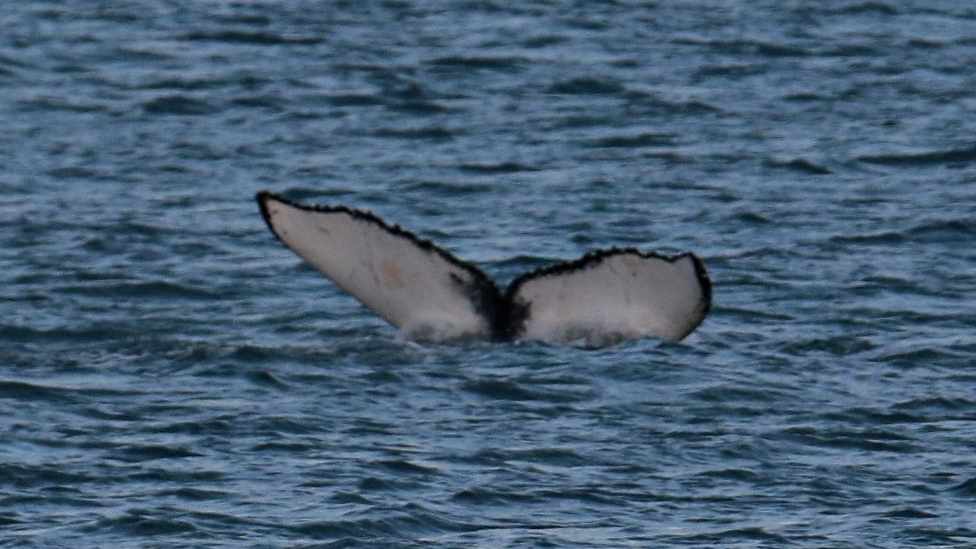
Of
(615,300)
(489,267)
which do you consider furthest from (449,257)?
(489,267)

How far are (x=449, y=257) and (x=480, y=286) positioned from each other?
0.29 m

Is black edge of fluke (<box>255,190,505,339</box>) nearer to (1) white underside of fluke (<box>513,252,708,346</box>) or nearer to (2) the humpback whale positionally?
(2) the humpback whale

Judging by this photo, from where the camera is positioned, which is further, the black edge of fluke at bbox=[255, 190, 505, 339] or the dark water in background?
the black edge of fluke at bbox=[255, 190, 505, 339]

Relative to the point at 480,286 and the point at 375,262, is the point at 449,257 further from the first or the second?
the point at 375,262

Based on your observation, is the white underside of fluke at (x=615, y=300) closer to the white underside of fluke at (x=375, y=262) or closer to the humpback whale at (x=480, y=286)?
the humpback whale at (x=480, y=286)

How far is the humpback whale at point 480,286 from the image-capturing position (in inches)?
517

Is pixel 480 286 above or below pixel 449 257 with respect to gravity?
below

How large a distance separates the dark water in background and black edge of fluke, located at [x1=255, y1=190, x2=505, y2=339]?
286mm

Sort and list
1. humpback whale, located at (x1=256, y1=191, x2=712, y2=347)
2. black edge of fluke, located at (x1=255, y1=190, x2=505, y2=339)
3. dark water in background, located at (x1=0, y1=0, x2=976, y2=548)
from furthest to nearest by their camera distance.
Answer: humpback whale, located at (x1=256, y1=191, x2=712, y2=347) < black edge of fluke, located at (x1=255, y1=190, x2=505, y2=339) < dark water in background, located at (x1=0, y1=0, x2=976, y2=548)

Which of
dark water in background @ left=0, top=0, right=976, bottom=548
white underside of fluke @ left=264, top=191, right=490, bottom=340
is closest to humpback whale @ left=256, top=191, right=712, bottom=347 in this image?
white underside of fluke @ left=264, top=191, right=490, bottom=340

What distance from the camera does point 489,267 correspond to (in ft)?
56.5

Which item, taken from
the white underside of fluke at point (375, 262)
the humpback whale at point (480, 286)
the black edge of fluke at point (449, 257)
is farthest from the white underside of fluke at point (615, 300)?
the white underside of fluke at point (375, 262)

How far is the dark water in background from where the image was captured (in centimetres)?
1138

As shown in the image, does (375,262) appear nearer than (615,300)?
Yes
